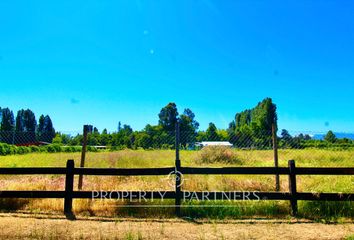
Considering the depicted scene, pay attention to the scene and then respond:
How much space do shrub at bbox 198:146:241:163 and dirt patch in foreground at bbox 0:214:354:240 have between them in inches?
372

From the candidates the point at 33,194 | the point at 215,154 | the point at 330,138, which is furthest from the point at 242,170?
the point at 215,154

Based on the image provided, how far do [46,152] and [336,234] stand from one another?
1547 centimetres

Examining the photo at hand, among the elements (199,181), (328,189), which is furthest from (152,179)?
(328,189)

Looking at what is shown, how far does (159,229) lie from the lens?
5215 millimetres

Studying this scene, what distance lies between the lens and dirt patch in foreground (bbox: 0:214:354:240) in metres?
4.78

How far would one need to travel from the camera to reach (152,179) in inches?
321

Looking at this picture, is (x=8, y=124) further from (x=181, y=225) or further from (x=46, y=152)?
(x=181, y=225)

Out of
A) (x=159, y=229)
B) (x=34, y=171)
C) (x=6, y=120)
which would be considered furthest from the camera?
(x=6, y=120)

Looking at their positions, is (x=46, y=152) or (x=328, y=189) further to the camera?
(x=46, y=152)

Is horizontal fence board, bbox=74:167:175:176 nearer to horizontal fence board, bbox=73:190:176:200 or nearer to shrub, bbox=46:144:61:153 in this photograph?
horizontal fence board, bbox=73:190:176:200

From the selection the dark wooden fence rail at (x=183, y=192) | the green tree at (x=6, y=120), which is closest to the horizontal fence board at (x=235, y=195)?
the dark wooden fence rail at (x=183, y=192)

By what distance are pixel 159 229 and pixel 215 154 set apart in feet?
34.9

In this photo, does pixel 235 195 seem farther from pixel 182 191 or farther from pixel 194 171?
pixel 182 191

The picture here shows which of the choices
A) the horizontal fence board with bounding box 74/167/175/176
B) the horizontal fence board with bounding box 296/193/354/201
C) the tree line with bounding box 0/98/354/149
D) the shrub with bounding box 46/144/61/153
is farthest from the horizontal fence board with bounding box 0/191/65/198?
the shrub with bounding box 46/144/61/153
